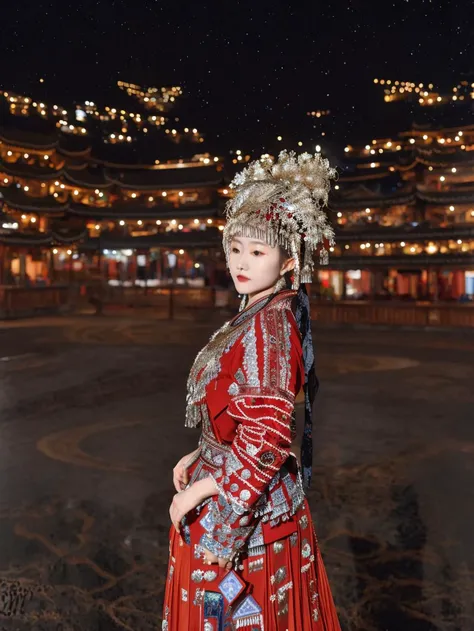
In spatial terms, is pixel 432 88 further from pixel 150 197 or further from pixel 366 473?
pixel 366 473

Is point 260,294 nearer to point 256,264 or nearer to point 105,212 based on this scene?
point 256,264

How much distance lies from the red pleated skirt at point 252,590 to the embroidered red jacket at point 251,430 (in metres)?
0.07

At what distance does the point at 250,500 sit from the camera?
176 centimetres

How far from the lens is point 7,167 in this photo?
1396 inches

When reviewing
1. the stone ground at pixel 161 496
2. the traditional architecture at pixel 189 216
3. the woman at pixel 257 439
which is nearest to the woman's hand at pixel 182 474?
the woman at pixel 257 439

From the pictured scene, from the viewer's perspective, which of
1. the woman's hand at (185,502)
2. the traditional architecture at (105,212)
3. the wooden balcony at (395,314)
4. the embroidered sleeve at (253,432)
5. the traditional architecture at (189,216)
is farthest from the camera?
the traditional architecture at (105,212)

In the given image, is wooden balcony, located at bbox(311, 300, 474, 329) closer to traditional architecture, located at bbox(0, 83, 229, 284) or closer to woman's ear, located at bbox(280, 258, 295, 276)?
traditional architecture, located at bbox(0, 83, 229, 284)

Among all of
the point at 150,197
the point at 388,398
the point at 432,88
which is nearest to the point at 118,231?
the point at 150,197

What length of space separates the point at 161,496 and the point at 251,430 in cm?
368

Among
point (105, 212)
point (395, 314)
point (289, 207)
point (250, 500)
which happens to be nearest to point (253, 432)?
point (250, 500)

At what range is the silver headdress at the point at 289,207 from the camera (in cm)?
201

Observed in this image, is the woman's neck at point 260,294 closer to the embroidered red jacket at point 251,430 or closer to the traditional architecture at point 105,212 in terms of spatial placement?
the embroidered red jacket at point 251,430

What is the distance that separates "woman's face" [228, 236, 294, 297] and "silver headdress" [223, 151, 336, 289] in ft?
0.09

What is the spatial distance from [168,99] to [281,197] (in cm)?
10919
